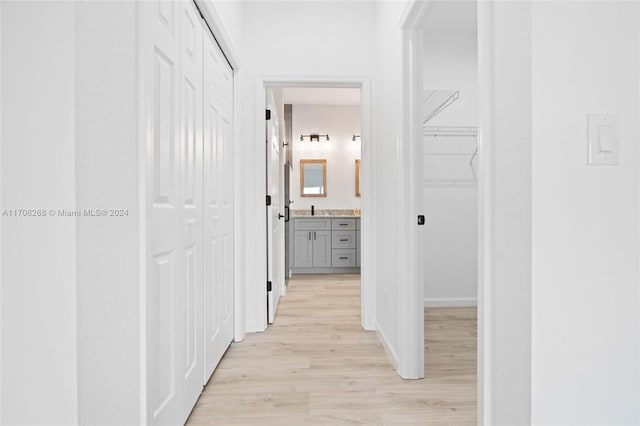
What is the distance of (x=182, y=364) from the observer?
5.64ft

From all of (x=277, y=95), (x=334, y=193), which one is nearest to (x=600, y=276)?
(x=277, y=95)

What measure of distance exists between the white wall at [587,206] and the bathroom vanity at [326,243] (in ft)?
16.0

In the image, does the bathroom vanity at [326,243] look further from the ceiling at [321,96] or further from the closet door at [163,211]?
the closet door at [163,211]

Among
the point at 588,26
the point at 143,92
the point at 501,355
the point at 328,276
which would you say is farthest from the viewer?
the point at 328,276

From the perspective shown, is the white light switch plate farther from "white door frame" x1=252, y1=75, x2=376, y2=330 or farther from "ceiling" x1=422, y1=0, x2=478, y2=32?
"ceiling" x1=422, y1=0, x2=478, y2=32

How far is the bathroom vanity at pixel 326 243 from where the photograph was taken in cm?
589

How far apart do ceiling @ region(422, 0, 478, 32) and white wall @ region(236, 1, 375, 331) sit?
648 millimetres

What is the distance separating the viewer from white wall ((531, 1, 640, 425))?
101 cm

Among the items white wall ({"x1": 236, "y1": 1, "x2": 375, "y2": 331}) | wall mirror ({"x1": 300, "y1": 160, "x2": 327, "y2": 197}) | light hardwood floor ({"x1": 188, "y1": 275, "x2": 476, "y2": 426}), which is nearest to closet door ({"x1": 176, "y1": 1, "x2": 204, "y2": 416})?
light hardwood floor ({"x1": 188, "y1": 275, "x2": 476, "y2": 426})

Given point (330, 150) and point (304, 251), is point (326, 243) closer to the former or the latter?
point (304, 251)

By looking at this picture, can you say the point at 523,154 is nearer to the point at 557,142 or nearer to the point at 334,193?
the point at 557,142

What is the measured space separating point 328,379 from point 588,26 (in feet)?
6.31

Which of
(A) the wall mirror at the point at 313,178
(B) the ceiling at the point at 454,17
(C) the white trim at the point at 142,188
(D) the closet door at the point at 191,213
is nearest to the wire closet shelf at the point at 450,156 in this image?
(B) the ceiling at the point at 454,17

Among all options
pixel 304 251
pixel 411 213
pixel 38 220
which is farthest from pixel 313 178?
pixel 38 220
